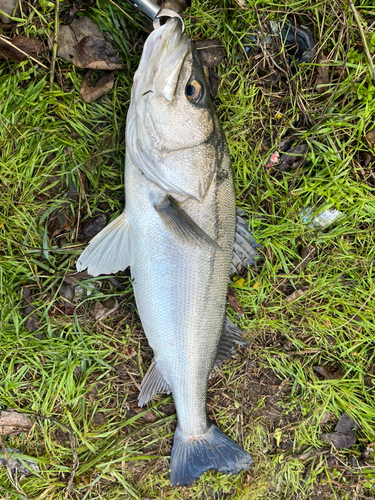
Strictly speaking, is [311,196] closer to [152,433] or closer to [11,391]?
[152,433]

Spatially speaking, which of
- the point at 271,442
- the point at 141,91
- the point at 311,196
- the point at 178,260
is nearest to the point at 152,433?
the point at 271,442

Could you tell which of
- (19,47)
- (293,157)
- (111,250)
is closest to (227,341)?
(111,250)

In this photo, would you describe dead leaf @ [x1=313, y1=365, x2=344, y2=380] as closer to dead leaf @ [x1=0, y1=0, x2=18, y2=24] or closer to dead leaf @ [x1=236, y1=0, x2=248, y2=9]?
dead leaf @ [x1=236, y1=0, x2=248, y2=9]

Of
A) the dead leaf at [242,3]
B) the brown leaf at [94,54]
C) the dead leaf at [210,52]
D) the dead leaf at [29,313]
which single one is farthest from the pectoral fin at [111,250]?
the dead leaf at [242,3]

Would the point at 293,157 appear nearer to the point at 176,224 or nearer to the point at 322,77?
the point at 322,77

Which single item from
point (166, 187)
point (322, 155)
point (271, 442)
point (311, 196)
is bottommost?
point (271, 442)

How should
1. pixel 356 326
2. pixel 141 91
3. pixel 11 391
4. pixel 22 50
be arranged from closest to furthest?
1. pixel 141 91
2. pixel 22 50
3. pixel 11 391
4. pixel 356 326

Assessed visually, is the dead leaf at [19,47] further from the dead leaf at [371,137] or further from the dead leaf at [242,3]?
the dead leaf at [371,137]

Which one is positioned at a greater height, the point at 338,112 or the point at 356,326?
the point at 338,112
